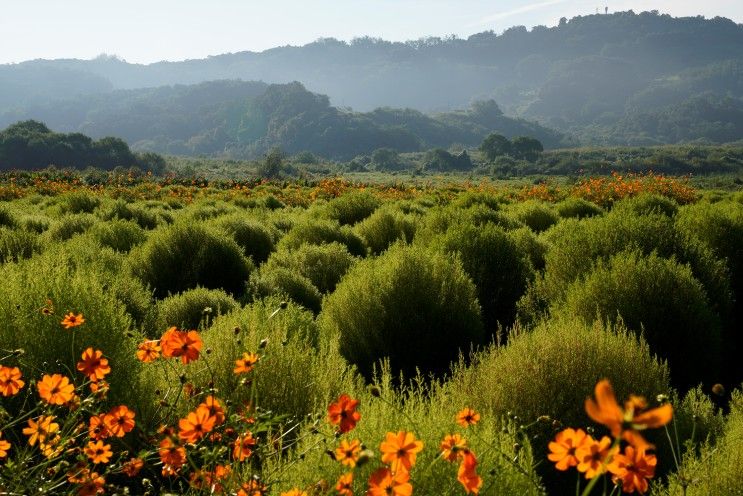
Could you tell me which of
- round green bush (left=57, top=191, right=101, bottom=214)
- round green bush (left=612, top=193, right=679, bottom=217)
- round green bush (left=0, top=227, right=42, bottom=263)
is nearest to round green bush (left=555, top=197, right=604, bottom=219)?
round green bush (left=612, top=193, right=679, bottom=217)

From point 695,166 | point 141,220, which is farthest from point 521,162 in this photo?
point 141,220

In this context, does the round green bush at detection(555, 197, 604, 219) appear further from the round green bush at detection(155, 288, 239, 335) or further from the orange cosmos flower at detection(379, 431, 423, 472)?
the orange cosmos flower at detection(379, 431, 423, 472)

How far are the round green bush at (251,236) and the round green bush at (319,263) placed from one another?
1514 millimetres

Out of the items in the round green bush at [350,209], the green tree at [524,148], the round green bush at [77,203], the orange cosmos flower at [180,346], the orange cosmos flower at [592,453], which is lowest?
the green tree at [524,148]

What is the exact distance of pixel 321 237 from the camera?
9.93m

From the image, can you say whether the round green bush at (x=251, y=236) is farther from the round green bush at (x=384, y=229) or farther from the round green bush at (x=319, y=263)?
the round green bush at (x=384, y=229)

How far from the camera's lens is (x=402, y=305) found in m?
5.48

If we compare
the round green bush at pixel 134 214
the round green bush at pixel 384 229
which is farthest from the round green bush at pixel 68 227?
the round green bush at pixel 384 229

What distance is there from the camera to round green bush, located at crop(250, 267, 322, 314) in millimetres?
7172

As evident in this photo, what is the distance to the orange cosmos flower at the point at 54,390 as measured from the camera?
204 centimetres

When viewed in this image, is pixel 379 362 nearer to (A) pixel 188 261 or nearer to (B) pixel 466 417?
(B) pixel 466 417

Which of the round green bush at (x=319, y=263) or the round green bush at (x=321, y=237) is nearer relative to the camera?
the round green bush at (x=319, y=263)

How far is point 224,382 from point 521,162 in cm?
10660

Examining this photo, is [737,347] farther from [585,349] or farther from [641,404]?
[641,404]
